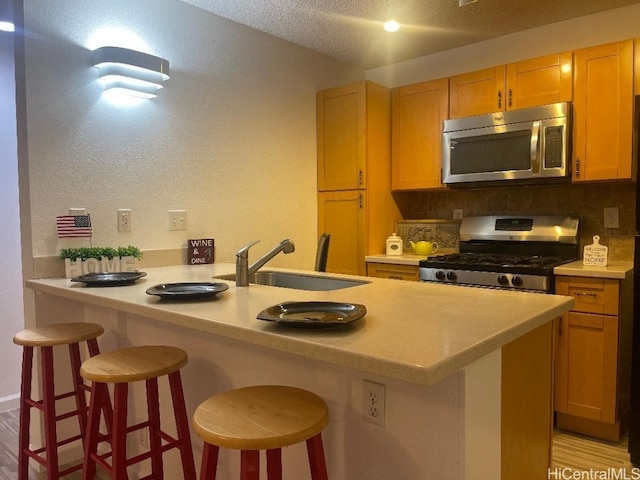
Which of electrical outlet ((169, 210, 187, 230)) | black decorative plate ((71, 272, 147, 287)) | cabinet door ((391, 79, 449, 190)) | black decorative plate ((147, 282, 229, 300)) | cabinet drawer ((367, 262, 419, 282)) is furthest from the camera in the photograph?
cabinet door ((391, 79, 449, 190))

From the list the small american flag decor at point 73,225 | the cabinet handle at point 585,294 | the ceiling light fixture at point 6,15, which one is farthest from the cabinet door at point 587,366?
the ceiling light fixture at point 6,15

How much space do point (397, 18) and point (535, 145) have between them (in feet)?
3.91

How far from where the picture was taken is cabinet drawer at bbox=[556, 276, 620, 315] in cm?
250

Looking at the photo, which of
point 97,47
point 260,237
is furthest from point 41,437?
point 97,47

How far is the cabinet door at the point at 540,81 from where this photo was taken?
9.50ft

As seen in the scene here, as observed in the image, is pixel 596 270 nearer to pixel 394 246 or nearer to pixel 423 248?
pixel 423 248

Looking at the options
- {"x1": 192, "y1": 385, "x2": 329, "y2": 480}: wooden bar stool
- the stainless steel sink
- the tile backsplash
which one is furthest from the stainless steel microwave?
{"x1": 192, "y1": 385, "x2": 329, "y2": 480}: wooden bar stool

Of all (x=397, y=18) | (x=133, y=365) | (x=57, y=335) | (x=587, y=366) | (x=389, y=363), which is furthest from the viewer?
(x=397, y=18)

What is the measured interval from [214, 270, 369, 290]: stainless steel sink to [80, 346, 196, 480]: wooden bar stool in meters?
0.75

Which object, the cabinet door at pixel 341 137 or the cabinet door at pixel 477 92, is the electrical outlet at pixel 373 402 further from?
the cabinet door at pixel 477 92

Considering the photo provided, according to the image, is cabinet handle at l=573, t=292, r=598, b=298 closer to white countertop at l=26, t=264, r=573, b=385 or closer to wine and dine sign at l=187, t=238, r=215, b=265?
white countertop at l=26, t=264, r=573, b=385

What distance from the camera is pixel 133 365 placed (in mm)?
1553

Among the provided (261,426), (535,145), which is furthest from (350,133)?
(261,426)

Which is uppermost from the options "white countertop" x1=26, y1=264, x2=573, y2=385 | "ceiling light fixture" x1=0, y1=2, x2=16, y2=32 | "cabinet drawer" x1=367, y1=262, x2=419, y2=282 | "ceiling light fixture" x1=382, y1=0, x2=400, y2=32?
"ceiling light fixture" x1=382, y1=0, x2=400, y2=32
